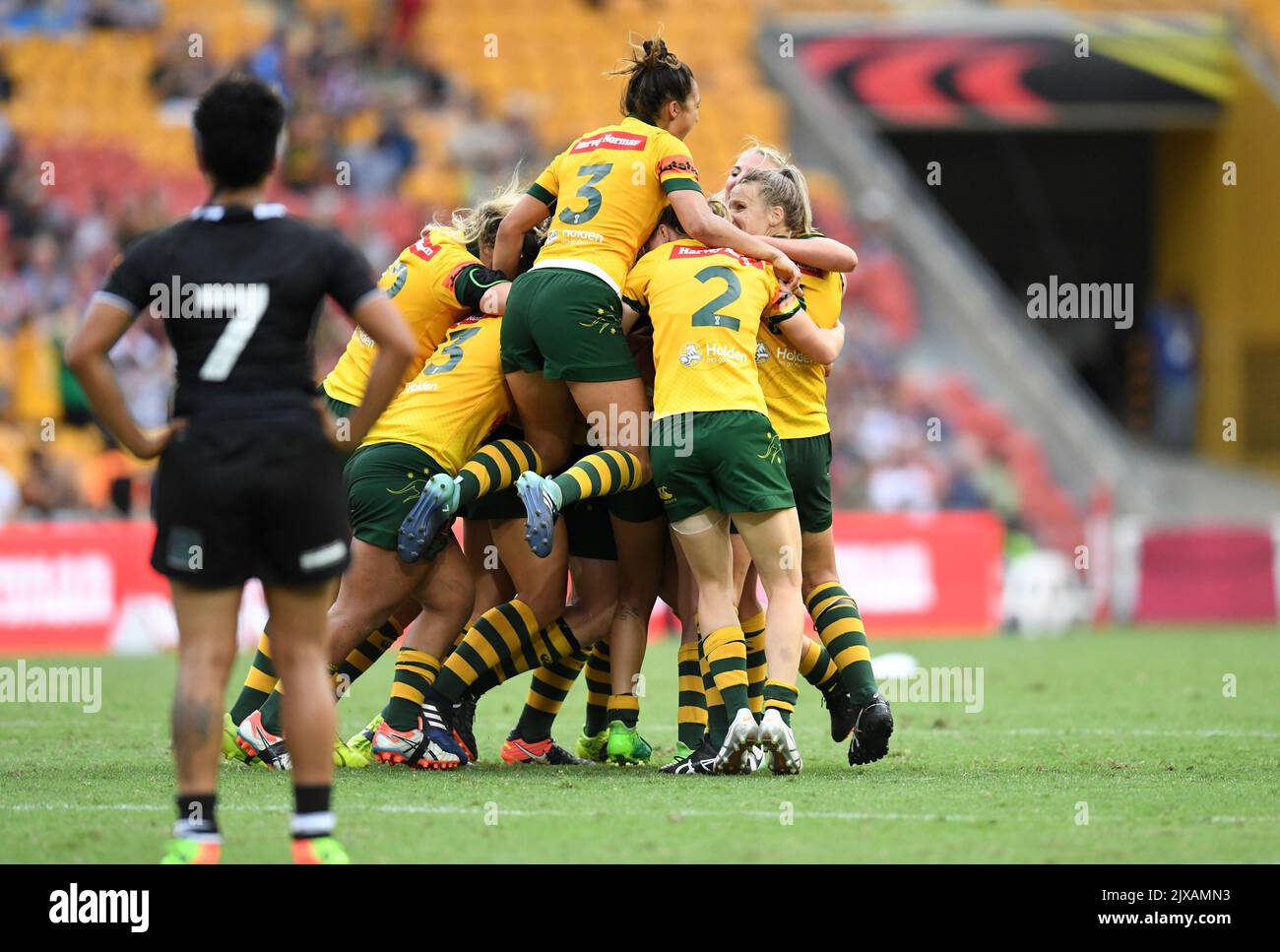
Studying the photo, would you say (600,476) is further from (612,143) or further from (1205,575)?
(1205,575)

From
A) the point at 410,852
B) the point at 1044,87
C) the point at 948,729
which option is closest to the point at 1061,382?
the point at 1044,87

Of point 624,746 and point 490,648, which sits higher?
point 490,648

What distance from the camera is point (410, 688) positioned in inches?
295

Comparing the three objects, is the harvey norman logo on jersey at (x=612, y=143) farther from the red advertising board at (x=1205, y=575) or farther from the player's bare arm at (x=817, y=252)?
the red advertising board at (x=1205, y=575)

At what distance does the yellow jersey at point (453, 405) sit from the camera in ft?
24.9

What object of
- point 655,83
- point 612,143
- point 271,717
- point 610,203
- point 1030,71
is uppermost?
point 1030,71

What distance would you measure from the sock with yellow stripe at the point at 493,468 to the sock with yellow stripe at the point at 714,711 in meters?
1.08

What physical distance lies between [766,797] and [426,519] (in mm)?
1770

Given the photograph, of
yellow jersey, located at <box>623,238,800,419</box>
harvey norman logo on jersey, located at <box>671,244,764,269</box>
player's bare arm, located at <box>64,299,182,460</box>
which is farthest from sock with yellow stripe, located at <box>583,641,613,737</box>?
player's bare arm, located at <box>64,299,182,460</box>

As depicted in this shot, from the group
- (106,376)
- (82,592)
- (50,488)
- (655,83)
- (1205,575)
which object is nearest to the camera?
(106,376)

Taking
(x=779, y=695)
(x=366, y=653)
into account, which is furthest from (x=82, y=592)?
(x=779, y=695)

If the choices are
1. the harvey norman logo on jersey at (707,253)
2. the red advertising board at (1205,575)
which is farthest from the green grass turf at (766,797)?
the red advertising board at (1205,575)

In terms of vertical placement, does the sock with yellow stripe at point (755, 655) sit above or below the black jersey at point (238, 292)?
below

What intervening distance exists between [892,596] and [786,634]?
10105mm
